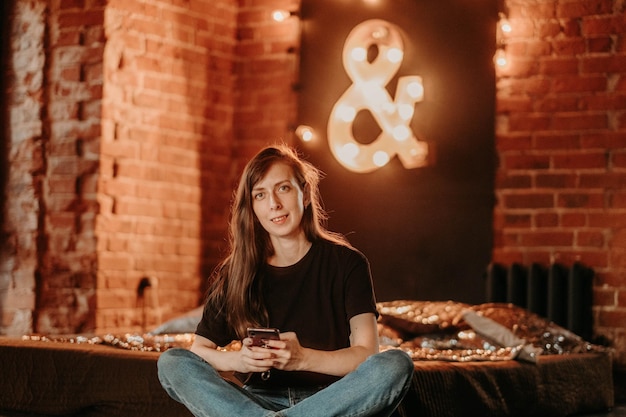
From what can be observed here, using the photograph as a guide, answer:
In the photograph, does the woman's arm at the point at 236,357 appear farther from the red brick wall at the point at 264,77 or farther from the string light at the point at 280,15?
the string light at the point at 280,15

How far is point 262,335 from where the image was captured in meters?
2.74

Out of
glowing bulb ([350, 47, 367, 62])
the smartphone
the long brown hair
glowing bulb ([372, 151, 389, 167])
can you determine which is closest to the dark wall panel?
glowing bulb ([372, 151, 389, 167])

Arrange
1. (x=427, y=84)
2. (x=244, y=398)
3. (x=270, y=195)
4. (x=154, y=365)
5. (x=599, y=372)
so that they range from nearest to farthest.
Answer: (x=244, y=398)
(x=270, y=195)
(x=154, y=365)
(x=599, y=372)
(x=427, y=84)

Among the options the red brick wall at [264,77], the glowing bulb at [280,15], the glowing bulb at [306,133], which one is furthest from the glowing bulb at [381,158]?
the glowing bulb at [280,15]

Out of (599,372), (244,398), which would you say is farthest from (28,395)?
(599,372)

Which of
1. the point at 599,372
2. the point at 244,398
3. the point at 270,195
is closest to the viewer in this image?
the point at 244,398

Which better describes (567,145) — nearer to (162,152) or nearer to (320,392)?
(162,152)

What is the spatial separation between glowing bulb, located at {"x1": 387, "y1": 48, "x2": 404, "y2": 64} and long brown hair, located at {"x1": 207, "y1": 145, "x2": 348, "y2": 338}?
239 centimetres

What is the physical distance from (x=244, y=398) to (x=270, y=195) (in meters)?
0.59

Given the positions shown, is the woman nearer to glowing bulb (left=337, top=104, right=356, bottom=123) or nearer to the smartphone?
the smartphone

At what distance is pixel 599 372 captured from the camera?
14.8 feet

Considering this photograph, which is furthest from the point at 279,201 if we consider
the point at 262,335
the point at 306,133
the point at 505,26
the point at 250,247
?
the point at 306,133

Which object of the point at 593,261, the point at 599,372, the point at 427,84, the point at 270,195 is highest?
the point at 427,84

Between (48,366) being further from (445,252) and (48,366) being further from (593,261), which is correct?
(593,261)
